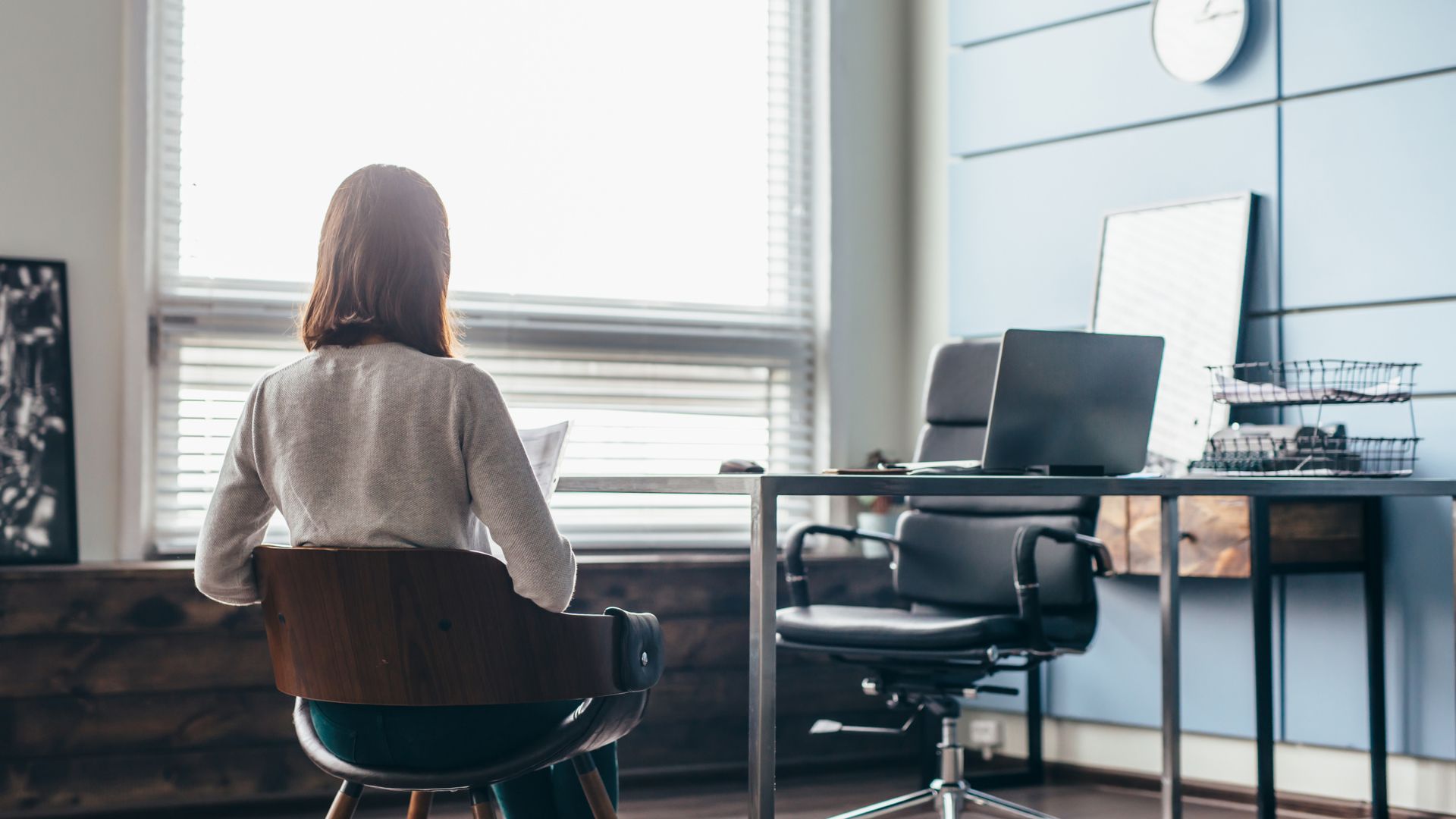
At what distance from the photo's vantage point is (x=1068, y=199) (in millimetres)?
4266

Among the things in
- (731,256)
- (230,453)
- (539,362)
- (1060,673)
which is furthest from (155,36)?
(1060,673)

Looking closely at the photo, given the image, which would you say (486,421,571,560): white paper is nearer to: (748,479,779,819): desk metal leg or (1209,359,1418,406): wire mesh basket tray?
(748,479,779,819): desk metal leg

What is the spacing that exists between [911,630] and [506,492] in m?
1.36

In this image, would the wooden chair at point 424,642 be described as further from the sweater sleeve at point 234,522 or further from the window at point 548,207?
the window at point 548,207

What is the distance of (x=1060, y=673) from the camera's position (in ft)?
13.9

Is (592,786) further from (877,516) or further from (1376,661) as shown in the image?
(877,516)

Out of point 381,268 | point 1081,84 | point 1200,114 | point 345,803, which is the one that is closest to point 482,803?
point 345,803

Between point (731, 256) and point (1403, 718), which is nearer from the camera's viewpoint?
point (1403, 718)

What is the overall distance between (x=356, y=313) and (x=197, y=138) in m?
2.28

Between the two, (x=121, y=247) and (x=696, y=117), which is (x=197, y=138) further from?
(x=696, y=117)

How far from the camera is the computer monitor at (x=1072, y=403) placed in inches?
97.9

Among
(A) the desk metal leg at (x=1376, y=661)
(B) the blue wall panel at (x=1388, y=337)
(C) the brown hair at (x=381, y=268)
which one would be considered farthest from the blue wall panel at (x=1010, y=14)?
(C) the brown hair at (x=381, y=268)

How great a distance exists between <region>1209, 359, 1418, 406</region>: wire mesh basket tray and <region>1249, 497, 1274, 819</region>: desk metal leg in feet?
0.76

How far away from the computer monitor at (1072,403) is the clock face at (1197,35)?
1540 mm
